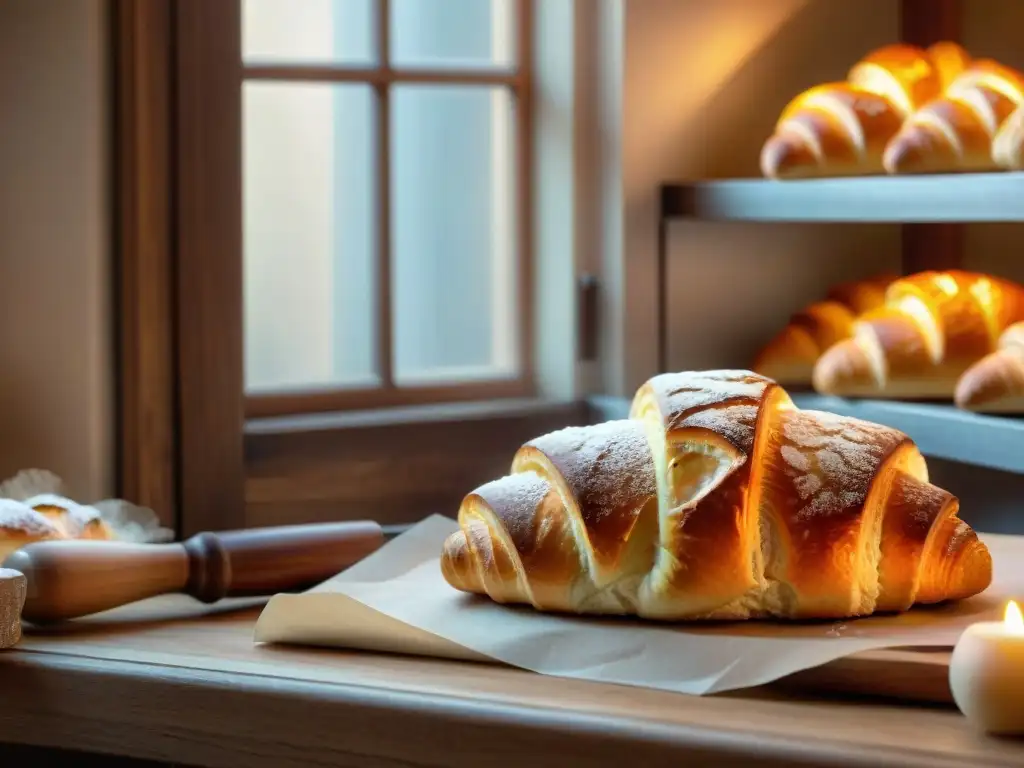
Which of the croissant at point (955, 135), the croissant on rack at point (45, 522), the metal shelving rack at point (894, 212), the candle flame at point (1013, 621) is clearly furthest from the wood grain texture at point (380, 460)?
the candle flame at point (1013, 621)

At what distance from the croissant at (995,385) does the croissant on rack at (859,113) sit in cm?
27

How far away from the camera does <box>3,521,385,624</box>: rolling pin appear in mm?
981

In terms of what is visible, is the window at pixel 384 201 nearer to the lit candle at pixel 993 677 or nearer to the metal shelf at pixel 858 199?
the metal shelf at pixel 858 199

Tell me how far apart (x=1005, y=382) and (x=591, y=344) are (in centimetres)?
47

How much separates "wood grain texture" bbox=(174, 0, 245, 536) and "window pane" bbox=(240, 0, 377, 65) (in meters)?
0.09

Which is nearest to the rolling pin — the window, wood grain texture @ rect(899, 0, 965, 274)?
the window

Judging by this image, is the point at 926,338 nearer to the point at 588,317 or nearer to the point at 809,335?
the point at 809,335

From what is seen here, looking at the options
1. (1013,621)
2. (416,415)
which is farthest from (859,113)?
(1013,621)

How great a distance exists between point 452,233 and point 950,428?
1.87 feet

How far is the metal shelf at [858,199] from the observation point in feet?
3.88

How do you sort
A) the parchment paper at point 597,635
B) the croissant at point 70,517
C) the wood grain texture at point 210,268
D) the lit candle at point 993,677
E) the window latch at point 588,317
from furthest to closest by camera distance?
the window latch at point 588,317
the wood grain texture at point 210,268
the croissant at point 70,517
the parchment paper at point 597,635
the lit candle at point 993,677

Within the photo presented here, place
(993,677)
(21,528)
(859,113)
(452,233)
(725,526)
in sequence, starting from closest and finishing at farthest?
1. (993,677)
2. (725,526)
3. (21,528)
4. (859,113)
5. (452,233)

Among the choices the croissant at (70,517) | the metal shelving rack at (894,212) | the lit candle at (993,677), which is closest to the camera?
the lit candle at (993,677)

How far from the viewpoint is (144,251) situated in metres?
1.28
